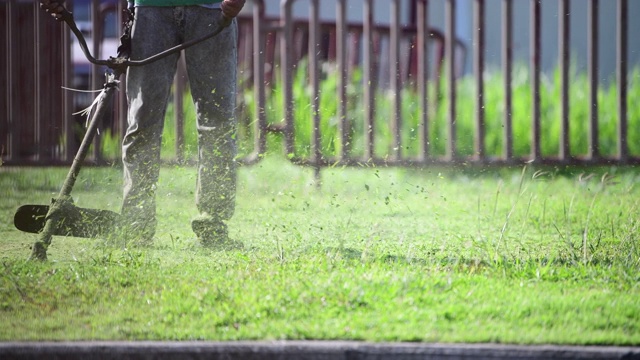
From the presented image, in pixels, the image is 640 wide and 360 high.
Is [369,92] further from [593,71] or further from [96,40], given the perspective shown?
[96,40]

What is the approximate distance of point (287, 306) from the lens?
4.78 metres

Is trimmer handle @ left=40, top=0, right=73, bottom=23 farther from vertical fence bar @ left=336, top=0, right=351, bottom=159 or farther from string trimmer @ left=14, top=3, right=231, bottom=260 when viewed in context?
vertical fence bar @ left=336, top=0, right=351, bottom=159

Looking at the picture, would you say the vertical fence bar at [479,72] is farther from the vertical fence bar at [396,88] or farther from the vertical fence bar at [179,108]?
the vertical fence bar at [179,108]

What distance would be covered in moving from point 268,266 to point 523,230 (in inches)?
76.4

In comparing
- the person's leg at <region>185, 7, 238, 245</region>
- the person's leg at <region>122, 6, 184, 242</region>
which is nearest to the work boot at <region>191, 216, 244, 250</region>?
the person's leg at <region>185, 7, 238, 245</region>

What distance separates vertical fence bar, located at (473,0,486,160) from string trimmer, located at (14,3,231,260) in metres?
3.14

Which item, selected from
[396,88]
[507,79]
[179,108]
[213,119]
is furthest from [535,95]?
[213,119]

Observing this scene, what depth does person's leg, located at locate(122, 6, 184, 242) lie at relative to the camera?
6.36 m

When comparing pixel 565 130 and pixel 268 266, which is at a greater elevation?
pixel 565 130

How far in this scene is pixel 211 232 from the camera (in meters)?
6.40

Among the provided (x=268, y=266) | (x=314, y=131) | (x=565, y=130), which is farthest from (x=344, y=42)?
(x=268, y=266)

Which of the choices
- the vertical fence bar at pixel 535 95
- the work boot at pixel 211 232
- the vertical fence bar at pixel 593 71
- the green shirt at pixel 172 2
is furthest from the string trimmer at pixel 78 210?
the vertical fence bar at pixel 593 71

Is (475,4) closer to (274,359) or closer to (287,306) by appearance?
(287,306)

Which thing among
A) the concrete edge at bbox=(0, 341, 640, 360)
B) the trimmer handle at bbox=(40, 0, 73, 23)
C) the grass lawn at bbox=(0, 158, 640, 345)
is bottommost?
the concrete edge at bbox=(0, 341, 640, 360)
